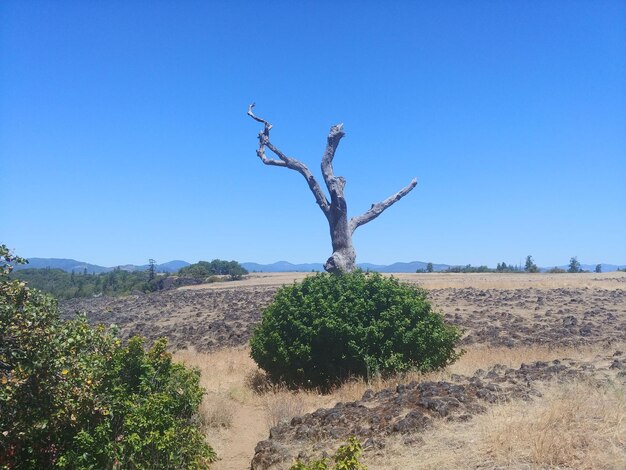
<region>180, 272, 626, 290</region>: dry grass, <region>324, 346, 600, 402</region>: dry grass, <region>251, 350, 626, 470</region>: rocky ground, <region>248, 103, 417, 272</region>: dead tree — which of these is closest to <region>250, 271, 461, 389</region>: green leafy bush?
<region>324, 346, 600, 402</region>: dry grass

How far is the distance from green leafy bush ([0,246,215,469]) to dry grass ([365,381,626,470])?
2332mm

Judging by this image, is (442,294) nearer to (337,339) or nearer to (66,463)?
(337,339)

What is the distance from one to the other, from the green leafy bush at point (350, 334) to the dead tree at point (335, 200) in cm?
348

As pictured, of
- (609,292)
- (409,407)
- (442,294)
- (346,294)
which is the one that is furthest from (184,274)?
(409,407)

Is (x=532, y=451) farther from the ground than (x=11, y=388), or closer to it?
closer to it

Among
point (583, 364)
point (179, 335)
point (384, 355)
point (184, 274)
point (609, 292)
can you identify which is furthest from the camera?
point (184, 274)

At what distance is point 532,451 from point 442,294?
78.9 ft

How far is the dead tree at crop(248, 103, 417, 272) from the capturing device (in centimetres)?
1471

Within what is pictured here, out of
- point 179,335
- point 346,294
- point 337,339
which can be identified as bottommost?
point 179,335

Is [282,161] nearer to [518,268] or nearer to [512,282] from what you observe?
[512,282]

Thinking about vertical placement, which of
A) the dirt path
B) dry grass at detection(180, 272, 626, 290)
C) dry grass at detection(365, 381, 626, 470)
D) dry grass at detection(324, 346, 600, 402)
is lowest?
the dirt path

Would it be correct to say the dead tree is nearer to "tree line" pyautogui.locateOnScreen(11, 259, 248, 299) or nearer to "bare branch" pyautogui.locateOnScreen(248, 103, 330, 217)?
"bare branch" pyautogui.locateOnScreen(248, 103, 330, 217)

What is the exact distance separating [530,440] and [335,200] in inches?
396

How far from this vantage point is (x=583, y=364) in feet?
30.8
